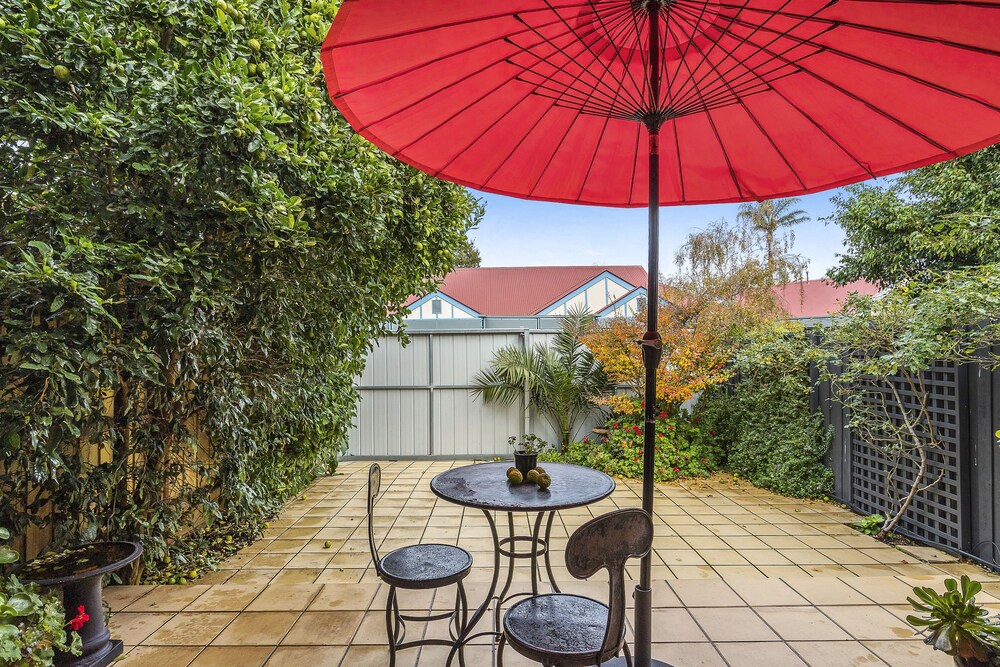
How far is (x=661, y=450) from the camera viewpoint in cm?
563

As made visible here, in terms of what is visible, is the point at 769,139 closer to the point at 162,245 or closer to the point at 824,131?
the point at 824,131

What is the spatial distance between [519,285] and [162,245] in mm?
14431

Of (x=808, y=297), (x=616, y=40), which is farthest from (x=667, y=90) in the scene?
(x=808, y=297)

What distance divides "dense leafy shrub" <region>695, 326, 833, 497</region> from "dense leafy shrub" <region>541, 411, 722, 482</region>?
26 cm

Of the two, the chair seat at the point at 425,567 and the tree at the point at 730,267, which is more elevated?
the tree at the point at 730,267

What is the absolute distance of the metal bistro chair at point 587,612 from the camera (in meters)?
1.34

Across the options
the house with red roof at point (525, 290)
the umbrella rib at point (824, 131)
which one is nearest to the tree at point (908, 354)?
the umbrella rib at point (824, 131)

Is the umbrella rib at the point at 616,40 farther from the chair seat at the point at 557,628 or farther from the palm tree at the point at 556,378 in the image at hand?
the palm tree at the point at 556,378

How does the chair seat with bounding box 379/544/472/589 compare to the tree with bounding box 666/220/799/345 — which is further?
the tree with bounding box 666/220/799/345

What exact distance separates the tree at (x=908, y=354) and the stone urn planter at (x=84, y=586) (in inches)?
171

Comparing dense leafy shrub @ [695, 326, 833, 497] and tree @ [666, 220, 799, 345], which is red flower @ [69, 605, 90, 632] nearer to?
dense leafy shrub @ [695, 326, 833, 497]

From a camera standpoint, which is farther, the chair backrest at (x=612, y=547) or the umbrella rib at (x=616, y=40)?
the chair backrest at (x=612, y=547)

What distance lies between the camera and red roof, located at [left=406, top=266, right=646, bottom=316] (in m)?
15.5

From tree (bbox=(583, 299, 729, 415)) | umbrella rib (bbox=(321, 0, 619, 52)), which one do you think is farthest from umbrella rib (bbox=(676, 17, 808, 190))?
tree (bbox=(583, 299, 729, 415))
